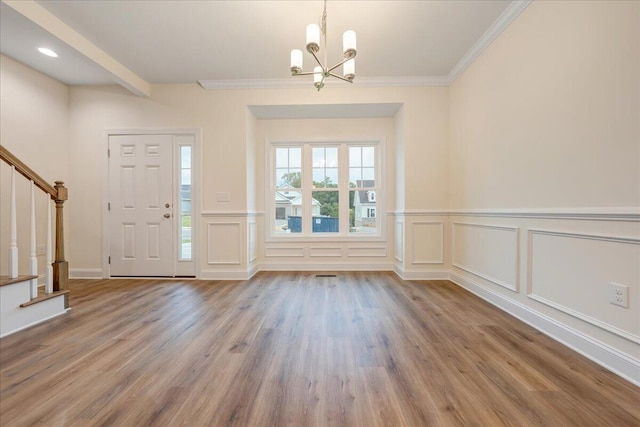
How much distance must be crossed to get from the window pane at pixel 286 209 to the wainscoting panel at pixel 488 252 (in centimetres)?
240

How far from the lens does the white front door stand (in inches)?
157

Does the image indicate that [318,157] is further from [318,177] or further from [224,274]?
[224,274]

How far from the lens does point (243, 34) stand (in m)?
2.85

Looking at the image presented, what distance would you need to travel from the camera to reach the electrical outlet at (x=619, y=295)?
62.8 inches

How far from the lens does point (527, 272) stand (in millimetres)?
2369

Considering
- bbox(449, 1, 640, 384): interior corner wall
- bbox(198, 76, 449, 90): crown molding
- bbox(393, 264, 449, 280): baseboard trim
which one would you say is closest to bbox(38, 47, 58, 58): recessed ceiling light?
bbox(198, 76, 449, 90): crown molding

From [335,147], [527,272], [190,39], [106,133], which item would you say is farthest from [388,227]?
[106,133]

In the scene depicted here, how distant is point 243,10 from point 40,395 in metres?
3.07

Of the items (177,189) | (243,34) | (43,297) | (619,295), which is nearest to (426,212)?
(619,295)

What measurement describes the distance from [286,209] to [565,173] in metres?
3.54

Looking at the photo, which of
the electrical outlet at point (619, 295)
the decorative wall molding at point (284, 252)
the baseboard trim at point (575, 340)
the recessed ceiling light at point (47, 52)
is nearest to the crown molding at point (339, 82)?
the recessed ceiling light at point (47, 52)

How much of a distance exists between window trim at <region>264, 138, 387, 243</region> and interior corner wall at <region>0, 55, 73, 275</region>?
284 centimetres

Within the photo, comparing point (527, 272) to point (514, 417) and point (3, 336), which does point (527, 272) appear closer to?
point (514, 417)

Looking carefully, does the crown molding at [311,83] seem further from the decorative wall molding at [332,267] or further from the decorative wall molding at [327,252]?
the decorative wall molding at [332,267]
